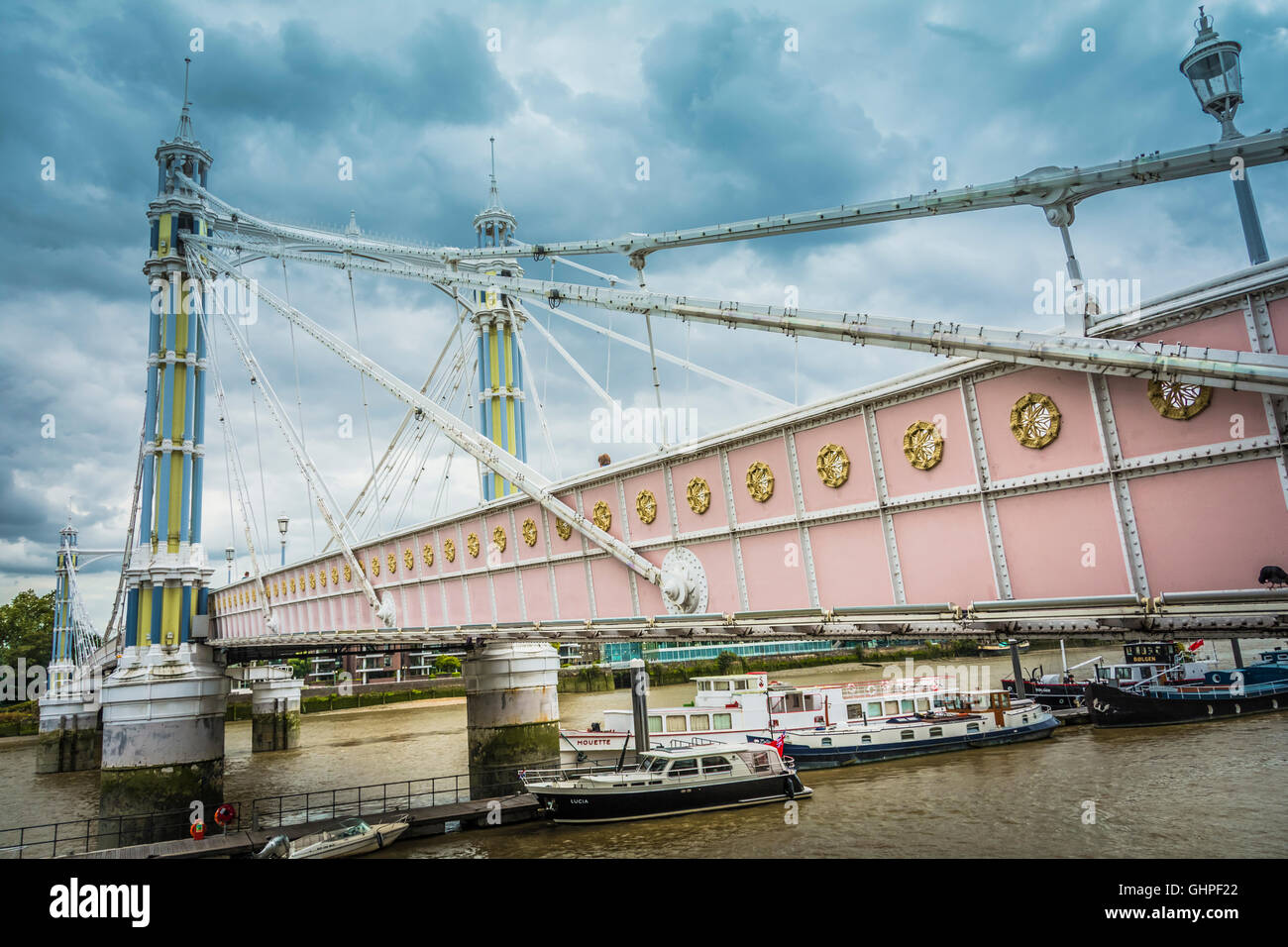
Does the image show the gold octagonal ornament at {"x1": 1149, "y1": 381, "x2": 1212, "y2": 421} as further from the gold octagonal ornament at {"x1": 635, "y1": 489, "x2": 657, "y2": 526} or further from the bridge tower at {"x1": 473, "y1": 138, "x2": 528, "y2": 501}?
the bridge tower at {"x1": 473, "y1": 138, "x2": 528, "y2": 501}

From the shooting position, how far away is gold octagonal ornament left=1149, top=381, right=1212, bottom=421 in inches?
376

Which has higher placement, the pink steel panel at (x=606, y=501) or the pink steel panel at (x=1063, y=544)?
the pink steel panel at (x=606, y=501)

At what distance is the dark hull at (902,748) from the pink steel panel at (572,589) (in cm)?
1593

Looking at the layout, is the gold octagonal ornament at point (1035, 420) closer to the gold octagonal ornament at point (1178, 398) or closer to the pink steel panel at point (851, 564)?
the gold octagonal ornament at point (1178, 398)

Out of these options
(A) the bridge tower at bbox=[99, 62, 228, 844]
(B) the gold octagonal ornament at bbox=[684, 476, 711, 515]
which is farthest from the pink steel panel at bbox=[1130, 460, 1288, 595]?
(A) the bridge tower at bbox=[99, 62, 228, 844]

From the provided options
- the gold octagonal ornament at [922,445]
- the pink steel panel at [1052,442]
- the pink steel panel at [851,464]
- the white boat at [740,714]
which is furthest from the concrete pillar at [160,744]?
the pink steel panel at [1052,442]

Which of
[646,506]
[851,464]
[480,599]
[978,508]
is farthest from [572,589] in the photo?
[978,508]

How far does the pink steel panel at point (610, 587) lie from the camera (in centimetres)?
1947

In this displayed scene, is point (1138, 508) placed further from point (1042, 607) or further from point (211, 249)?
point (211, 249)

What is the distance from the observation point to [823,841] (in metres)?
21.2

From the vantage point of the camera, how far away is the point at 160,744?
31312 millimetres
